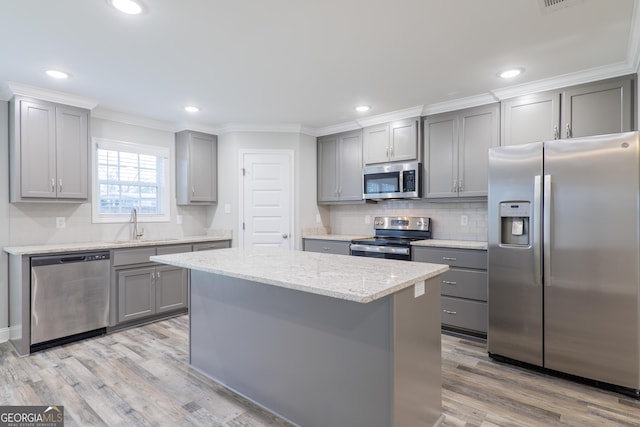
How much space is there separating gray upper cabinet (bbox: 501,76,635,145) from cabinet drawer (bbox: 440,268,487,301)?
134cm

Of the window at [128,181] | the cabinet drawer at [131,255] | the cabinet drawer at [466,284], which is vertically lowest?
the cabinet drawer at [466,284]

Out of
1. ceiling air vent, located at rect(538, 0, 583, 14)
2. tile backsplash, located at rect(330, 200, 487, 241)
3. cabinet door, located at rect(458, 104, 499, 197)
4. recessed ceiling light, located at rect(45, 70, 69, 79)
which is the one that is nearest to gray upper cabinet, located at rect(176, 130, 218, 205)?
recessed ceiling light, located at rect(45, 70, 69, 79)

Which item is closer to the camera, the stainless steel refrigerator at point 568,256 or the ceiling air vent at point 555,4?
the ceiling air vent at point 555,4

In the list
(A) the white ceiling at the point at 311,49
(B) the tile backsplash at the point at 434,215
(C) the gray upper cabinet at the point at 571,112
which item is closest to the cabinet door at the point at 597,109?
(C) the gray upper cabinet at the point at 571,112

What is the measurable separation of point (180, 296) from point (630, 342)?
424 cm

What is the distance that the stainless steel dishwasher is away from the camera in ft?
10.2

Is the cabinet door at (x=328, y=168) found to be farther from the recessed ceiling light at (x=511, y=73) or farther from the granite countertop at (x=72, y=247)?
the recessed ceiling light at (x=511, y=73)

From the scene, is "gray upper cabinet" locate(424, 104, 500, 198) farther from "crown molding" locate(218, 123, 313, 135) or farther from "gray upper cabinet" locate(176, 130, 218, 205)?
"gray upper cabinet" locate(176, 130, 218, 205)

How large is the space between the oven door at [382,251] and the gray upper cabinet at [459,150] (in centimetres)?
73

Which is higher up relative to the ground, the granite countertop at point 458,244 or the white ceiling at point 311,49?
the white ceiling at point 311,49

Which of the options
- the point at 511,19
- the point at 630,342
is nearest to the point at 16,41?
the point at 511,19

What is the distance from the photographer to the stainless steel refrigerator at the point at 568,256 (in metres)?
2.33

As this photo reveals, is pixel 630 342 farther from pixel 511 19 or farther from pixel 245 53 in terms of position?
pixel 245 53

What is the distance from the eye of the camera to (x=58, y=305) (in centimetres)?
323
